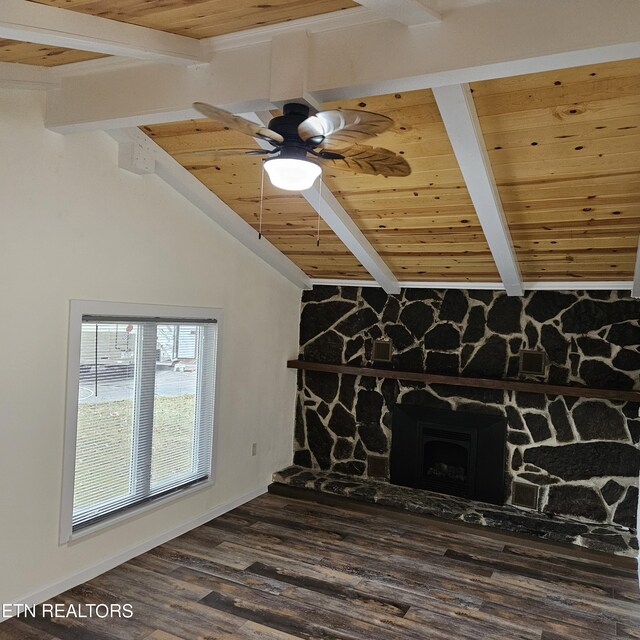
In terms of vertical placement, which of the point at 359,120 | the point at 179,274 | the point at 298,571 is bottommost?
the point at 298,571

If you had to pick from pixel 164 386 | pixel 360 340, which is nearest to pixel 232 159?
pixel 164 386

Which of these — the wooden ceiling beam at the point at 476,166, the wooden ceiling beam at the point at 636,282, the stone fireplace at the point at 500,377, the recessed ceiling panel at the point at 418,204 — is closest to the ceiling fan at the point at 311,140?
the wooden ceiling beam at the point at 476,166

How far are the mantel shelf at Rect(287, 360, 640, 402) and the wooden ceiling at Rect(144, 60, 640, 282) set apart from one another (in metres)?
0.92

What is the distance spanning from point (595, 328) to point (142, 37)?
4.16 meters

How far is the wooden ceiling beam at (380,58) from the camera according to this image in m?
2.04

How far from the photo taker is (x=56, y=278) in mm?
3389

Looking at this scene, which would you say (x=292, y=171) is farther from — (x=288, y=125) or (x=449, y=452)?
(x=449, y=452)

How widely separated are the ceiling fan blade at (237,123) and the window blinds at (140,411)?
2005 mm

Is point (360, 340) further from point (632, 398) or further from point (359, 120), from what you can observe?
point (359, 120)

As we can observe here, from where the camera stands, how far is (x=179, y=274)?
4348 mm

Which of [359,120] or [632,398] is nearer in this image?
[359,120]

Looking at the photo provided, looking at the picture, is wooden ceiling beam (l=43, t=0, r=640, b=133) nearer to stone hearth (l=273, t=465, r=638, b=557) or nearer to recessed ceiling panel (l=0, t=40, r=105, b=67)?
recessed ceiling panel (l=0, t=40, r=105, b=67)

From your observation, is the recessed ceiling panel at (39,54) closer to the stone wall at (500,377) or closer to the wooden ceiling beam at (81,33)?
the wooden ceiling beam at (81,33)

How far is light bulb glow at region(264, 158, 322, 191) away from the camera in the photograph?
7.04ft
